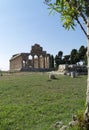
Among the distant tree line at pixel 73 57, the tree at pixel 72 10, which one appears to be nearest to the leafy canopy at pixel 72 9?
the tree at pixel 72 10

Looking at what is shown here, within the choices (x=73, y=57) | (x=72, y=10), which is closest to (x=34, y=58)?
(x=73, y=57)

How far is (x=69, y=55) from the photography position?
95812mm

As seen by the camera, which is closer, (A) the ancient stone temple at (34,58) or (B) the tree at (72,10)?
(B) the tree at (72,10)

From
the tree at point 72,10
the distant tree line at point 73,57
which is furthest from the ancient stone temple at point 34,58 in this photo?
the tree at point 72,10

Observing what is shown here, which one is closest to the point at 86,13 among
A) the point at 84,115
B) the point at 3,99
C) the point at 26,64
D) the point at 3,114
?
the point at 84,115

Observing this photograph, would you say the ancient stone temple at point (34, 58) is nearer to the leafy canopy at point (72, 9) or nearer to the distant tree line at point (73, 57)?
the distant tree line at point (73, 57)

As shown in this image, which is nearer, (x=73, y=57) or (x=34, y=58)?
(x=73, y=57)

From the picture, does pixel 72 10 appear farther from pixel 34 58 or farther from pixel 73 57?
pixel 34 58

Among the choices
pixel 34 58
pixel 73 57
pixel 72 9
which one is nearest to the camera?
pixel 72 9

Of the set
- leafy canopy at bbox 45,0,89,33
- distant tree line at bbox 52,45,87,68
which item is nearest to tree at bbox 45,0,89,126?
leafy canopy at bbox 45,0,89,33

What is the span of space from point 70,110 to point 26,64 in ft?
257

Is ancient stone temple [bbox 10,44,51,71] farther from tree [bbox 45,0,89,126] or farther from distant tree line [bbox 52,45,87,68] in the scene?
tree [bbox 45,0,89,126]

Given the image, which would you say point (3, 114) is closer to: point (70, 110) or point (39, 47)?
point (70, 110)

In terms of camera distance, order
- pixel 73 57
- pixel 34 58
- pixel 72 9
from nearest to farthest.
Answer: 1. pixel 72 9
2. pixel 73 57
3. pixel 34 58
